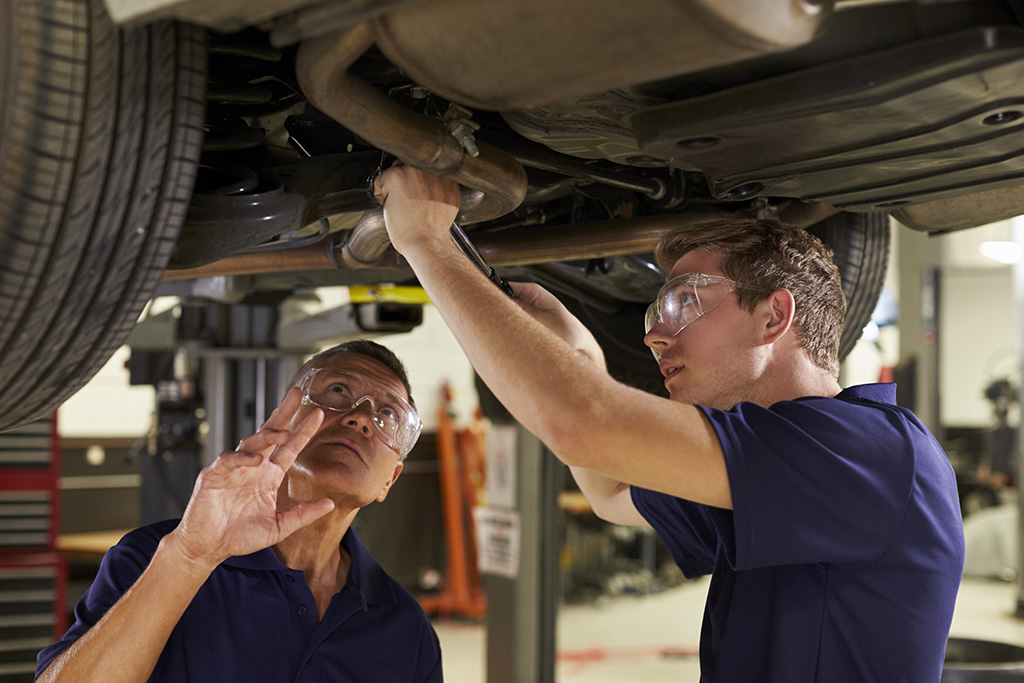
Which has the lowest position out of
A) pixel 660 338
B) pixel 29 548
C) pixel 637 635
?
pixel 637 635

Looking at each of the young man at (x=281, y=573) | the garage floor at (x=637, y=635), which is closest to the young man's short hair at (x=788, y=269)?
the young man at (x=281, y=573)

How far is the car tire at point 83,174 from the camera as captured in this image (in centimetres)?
72

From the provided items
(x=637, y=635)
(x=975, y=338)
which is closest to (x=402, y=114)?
(x=637, y=635)

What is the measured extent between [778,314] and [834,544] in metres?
0.31

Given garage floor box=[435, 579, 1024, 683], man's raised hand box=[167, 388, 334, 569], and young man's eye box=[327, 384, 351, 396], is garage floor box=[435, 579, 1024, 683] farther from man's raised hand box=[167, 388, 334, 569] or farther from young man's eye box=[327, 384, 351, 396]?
man's raised hand box=[167, 388, 334, 569]

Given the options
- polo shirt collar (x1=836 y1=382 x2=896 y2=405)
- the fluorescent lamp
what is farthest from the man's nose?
the fluorescent lamp

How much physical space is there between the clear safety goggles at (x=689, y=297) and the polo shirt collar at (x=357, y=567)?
66 cm

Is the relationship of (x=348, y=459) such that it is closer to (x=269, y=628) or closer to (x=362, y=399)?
(x=362, y=399)

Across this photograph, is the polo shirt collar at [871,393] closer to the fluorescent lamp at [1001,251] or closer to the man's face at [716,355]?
the man's face at [716,355]

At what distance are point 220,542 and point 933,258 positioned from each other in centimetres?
473

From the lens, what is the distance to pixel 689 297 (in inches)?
47.4

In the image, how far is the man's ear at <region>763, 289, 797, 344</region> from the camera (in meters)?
1.17

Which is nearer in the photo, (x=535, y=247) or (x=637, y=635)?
(x=535, y=247)

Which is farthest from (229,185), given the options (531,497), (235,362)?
(531,497)
